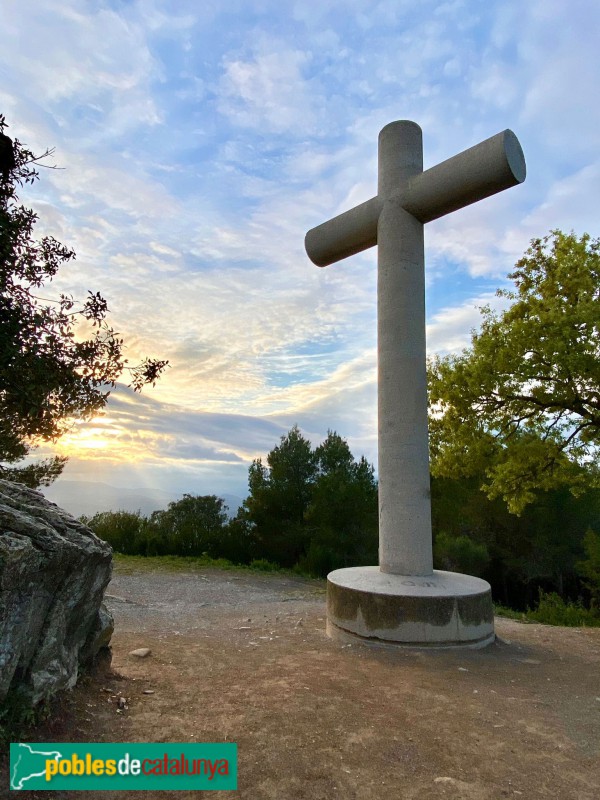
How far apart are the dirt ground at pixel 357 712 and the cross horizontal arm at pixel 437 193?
5685mm

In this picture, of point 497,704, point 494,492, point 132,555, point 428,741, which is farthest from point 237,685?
point 132,555

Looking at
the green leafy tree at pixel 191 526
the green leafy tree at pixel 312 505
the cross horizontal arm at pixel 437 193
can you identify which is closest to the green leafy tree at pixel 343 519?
the green leafy tree at pixel 312 505

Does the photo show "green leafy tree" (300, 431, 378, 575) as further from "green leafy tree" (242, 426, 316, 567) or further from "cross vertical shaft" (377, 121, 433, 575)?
"cross vertical shaft" (377, 121, 433, 575)

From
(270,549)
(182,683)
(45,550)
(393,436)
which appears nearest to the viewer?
(45,550)

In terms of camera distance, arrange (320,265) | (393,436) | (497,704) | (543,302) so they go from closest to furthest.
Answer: (497,704) → (393,436) → (320,265) → (543,302)

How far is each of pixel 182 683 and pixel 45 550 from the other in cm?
212

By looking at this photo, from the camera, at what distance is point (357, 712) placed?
4117 millimetres

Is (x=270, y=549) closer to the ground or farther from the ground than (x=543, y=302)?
closer to the ground

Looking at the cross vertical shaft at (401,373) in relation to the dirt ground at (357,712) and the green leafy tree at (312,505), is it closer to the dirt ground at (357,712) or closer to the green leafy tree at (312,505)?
the dirt ground at (357,712)

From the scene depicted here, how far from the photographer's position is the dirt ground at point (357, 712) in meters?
3.18

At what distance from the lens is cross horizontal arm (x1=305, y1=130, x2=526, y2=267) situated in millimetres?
6297

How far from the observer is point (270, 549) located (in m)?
19.2

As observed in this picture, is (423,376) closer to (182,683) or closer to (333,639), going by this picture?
(333,639)

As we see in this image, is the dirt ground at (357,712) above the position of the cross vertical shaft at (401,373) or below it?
below
